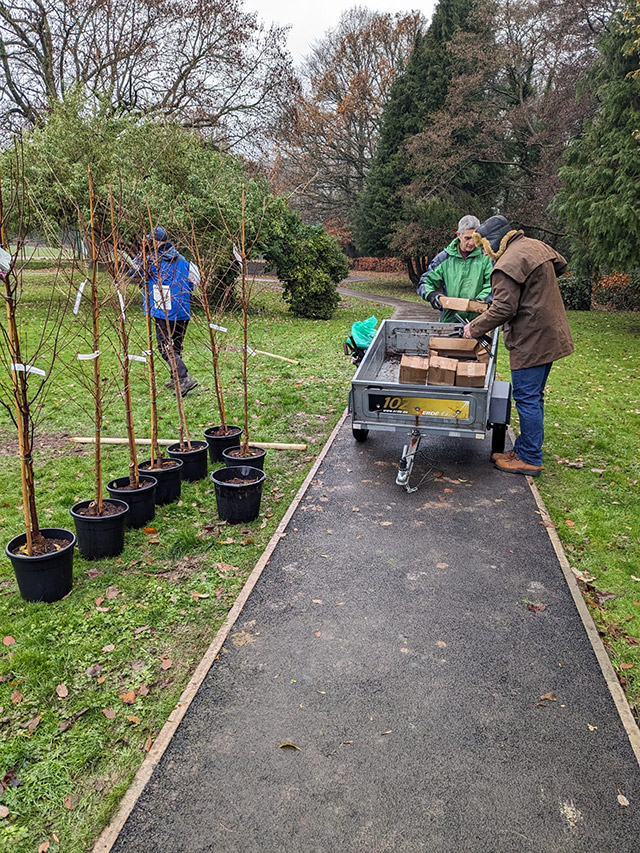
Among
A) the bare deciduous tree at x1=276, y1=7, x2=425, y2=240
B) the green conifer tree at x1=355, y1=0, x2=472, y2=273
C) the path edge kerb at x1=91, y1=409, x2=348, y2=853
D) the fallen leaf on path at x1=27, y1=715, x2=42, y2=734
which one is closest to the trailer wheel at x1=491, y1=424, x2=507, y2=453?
the path edge kerb at x1=91, y1=409, x2=348, y2=853

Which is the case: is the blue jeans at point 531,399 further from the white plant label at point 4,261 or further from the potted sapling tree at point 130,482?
the white plant label at point 4,261

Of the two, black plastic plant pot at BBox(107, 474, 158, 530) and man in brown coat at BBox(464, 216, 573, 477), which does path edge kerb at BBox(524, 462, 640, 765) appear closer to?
man in brown coat at BBox(464, 216, 573, 477)

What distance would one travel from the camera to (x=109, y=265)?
460cm

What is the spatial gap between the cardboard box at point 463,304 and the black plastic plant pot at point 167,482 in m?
3.27

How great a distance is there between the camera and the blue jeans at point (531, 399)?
5.73m

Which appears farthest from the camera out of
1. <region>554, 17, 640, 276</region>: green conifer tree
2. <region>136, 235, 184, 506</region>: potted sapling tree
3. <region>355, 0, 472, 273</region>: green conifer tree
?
<region>355, 0, 472, 273</region>: green conifer tree

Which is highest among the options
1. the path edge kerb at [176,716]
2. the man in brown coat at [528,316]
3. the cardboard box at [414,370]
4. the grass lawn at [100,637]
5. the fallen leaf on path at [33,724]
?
the man in brown coat at [528,316]

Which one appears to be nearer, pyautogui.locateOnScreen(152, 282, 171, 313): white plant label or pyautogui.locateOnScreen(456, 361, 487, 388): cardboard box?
pyautogui.locateOnScreen(152, 282, 171, 313): white plant label

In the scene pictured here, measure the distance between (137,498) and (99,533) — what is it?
53cm

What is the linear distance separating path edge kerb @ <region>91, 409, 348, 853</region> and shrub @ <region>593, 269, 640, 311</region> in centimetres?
2214

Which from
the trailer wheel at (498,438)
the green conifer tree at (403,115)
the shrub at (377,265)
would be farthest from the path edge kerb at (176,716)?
the shrub at (377,265)

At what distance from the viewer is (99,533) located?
4250 millimetres

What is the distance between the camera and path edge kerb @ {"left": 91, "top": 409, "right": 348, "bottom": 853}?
2.30 meters

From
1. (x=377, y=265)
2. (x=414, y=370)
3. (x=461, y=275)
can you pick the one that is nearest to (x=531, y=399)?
(x=414, y=370)
